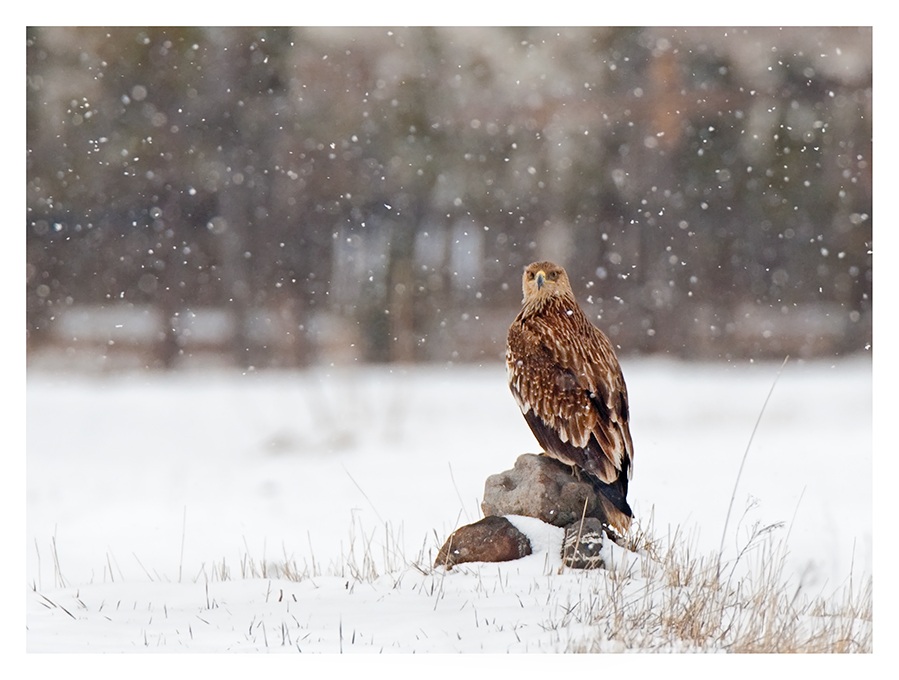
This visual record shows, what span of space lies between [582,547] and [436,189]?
747 cm

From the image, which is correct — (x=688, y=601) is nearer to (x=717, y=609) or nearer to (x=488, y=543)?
(x=717, y=609)

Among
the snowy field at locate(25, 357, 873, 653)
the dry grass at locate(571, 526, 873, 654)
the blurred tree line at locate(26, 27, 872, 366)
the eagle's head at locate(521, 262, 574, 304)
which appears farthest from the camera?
the blurred tree line at locate(26, 27, 872, 366)

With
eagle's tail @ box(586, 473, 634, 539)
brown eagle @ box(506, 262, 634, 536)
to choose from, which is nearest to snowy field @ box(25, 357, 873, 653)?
eagle's tail @ box(586, 473, 634, 539)

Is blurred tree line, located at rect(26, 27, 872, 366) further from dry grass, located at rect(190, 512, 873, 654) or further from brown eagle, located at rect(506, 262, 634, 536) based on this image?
dry grass, located at rect(190, 512, 873, 654)

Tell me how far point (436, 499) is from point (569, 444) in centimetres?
238

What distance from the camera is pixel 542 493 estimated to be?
13.5 ft

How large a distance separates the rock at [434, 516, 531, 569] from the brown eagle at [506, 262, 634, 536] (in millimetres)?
373

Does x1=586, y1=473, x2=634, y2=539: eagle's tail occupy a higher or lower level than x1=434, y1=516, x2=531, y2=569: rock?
higher

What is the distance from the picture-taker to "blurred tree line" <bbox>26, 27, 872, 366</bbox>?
27.2 feet

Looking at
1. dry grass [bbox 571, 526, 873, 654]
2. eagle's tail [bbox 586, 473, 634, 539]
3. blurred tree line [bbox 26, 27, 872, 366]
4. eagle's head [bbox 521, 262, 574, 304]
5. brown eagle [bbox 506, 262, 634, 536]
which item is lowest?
dry grass [bbox 571, 526, 873, 654]

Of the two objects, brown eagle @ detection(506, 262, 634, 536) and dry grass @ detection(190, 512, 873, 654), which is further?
brown eagle @ detection(506, 262, 634, 536)

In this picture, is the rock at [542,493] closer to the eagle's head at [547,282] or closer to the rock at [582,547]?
the rock at [582,547]

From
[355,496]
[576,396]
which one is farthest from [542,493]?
[355,496]

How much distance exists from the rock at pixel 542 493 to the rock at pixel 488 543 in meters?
0.11
